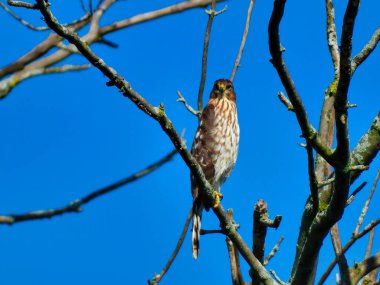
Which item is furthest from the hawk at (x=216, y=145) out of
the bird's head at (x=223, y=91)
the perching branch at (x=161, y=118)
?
the perching branch at (x=161, y=118)

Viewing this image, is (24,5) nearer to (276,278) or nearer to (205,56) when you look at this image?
(205,56)

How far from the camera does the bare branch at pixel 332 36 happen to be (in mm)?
3799

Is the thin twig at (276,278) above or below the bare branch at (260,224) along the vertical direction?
below

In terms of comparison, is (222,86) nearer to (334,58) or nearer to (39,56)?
(39,56)

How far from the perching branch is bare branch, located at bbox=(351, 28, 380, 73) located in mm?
960

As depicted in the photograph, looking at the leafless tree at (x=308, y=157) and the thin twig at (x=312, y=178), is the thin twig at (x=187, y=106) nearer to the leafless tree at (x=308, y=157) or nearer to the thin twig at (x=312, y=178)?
the leafless tree at (x=308, y=157)

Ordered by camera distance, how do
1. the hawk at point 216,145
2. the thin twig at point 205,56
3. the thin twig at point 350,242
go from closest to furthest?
the thin twig at point 350,242
the thin twig at point 205,56
the hawk at point 216,145

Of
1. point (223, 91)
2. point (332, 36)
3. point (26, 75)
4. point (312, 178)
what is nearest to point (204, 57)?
point (332, 36)

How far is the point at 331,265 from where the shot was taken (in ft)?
12.2

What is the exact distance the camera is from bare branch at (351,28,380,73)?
3046mm

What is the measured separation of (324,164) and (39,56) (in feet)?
8.06

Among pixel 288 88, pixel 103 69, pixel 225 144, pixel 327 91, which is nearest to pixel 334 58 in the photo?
pixel 327 91

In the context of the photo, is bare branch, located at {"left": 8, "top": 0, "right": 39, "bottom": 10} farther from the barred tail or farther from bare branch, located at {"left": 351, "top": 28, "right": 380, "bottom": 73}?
the barred tail

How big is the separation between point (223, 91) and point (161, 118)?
4.33m
